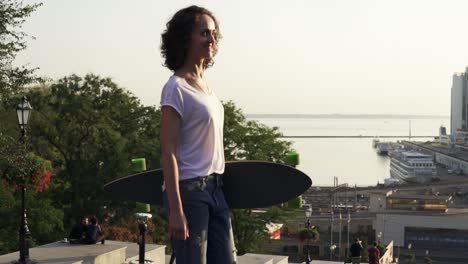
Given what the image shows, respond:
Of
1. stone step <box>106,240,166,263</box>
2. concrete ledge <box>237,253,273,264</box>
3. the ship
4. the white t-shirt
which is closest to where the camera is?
the white t-shirt

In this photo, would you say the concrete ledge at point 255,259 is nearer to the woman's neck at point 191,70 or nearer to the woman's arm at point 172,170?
the woman's neck at point 191,70

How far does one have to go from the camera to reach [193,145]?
125 inches

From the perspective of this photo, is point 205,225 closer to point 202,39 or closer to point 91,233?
point 202,39

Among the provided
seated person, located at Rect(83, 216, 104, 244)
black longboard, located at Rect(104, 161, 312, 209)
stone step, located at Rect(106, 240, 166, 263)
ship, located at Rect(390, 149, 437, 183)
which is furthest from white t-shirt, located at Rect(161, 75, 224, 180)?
ship, located at Rect(390, 149, 437, 183)

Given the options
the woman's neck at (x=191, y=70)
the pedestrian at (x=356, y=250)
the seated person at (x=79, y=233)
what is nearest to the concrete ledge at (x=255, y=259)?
the seated person at (x=79, y=233)

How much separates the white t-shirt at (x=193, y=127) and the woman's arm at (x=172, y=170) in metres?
0.05

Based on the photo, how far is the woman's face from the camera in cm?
328

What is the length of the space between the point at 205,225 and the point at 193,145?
0.38m

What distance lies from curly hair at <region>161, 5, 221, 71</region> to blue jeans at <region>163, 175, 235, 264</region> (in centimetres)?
61

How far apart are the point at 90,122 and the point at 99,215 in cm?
484

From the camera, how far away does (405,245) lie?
7400 centimetres

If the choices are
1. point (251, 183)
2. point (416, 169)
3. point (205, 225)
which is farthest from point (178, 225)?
point (416, 169)

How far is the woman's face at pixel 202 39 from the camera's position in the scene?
328 cm

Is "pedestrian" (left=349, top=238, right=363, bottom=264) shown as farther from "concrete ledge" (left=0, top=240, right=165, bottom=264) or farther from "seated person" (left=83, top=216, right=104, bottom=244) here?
"seated person" (left=83, top=216, right=104, bottom=244)
